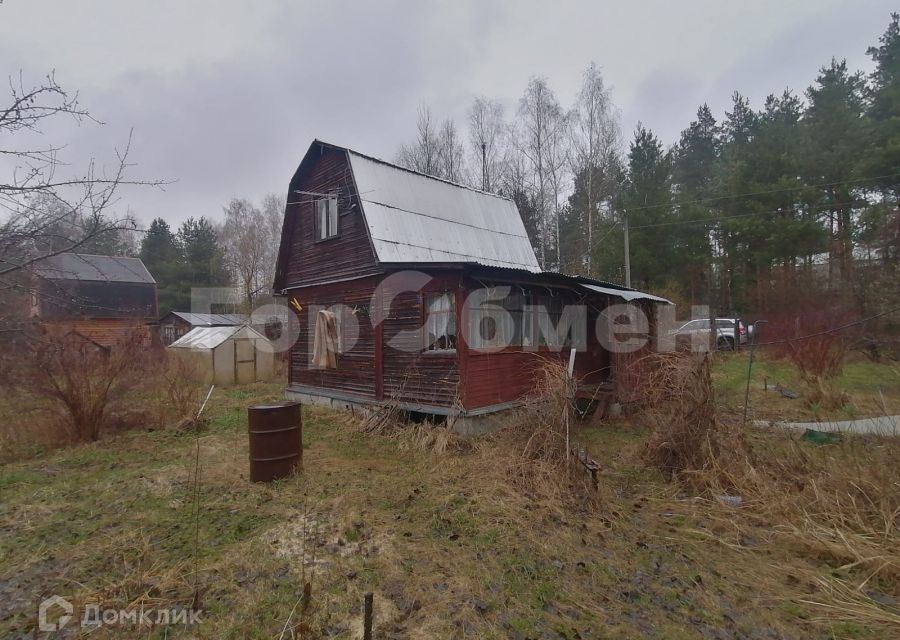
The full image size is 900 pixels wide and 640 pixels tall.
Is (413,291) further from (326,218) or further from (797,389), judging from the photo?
(797,389)

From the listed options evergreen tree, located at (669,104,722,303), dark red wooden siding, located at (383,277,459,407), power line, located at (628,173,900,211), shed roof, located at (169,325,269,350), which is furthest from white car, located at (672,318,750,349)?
shed roof, located at (169,325,269,350)

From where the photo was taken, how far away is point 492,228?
12812mm

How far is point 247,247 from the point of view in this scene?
3191 cm

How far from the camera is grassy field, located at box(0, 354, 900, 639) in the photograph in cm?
308

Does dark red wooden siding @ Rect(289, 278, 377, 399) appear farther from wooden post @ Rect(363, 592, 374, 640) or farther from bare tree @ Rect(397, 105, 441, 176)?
bare tree @ Rect(397, 105, 441, 176)

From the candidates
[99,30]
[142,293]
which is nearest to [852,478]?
[99,30]

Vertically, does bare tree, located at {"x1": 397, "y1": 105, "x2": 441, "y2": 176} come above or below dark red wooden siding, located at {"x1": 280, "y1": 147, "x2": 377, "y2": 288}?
above

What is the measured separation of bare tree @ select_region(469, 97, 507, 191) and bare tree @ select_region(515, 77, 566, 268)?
2554 mm

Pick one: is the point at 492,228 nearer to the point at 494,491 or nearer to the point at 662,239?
the point at 494,491

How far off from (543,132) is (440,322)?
16779mm

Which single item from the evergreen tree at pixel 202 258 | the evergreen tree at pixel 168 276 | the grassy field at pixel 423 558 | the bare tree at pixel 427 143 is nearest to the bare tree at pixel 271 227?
the evergreen tree at pixel 202 258

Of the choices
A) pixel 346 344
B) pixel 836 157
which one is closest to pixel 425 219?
pixel 346 344

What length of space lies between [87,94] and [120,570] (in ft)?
12.7

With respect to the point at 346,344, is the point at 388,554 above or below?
below
